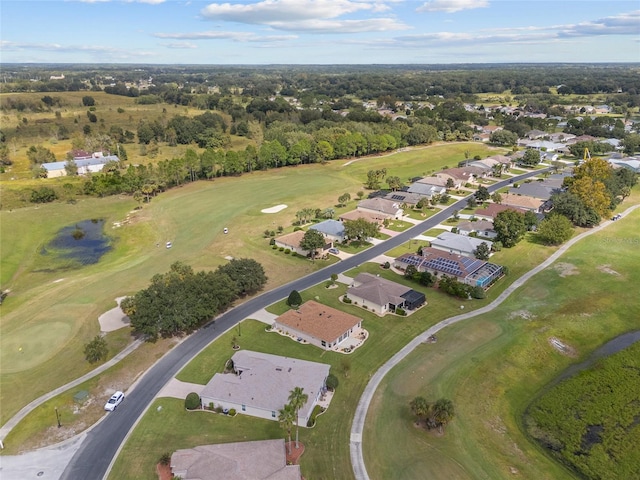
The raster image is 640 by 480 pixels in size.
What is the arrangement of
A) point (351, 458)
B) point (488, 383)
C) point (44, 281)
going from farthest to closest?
point (44, 281), point (488, 383), point (351, 458)

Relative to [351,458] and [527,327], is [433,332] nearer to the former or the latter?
[527,327]

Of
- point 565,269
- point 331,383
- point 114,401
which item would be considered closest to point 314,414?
point 331,383

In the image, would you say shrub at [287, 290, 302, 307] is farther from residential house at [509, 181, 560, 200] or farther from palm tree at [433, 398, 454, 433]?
residential house at [509, 181, 560, 200]

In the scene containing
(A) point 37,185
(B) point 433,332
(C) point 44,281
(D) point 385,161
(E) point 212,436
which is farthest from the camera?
(D) point 385,161

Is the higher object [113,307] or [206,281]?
[206,281]

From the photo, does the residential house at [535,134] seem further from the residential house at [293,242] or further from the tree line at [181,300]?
the tree line at [181,300]

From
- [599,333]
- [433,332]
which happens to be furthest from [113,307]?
[599,333]

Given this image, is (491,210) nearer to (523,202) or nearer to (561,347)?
(523,202)
